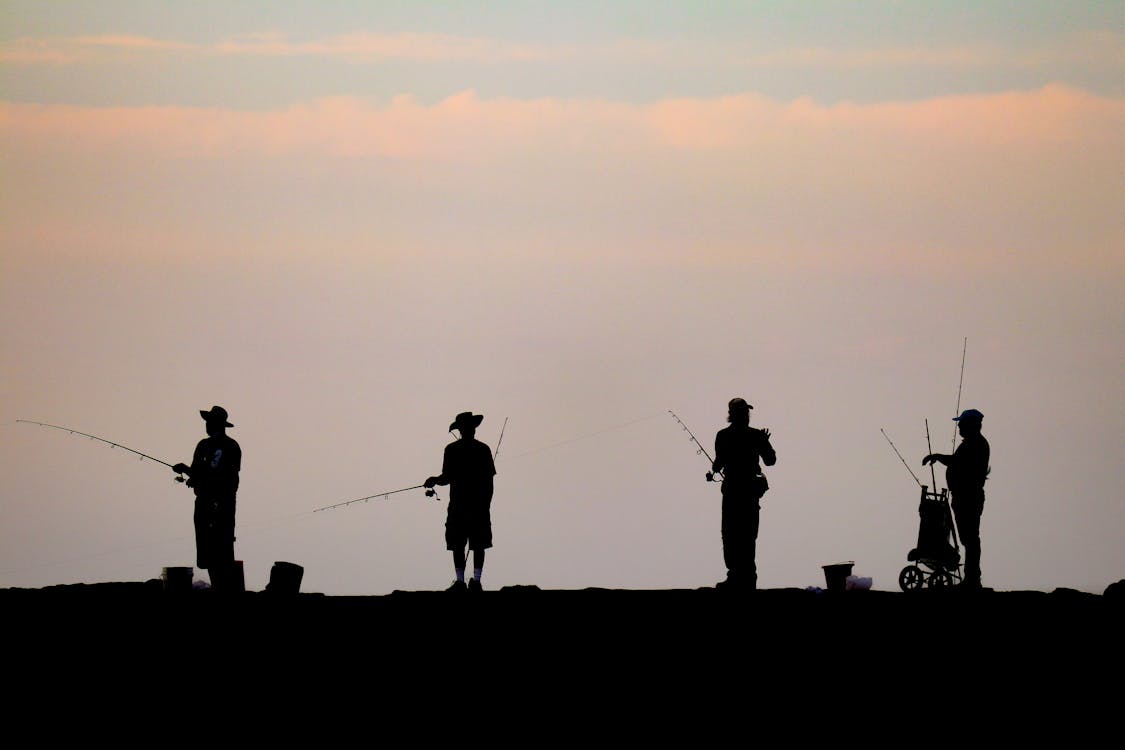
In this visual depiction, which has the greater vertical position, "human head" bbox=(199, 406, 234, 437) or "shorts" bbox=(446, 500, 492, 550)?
"human head" bbox=(199, 406, 234, 437)

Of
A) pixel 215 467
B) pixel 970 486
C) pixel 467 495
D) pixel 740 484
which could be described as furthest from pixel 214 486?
pixel 970 486

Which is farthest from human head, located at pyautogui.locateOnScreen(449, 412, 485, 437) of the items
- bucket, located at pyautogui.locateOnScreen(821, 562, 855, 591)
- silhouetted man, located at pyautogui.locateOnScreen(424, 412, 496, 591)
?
bucket, located at pyautogui.locateOnScreen(821, 562, 855, 591)

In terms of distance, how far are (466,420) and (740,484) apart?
2.87 meters

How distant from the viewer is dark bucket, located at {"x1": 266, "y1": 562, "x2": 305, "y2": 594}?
22.4 metres

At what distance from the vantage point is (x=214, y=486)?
22.0 meters

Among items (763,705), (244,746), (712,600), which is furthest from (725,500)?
(244,746)

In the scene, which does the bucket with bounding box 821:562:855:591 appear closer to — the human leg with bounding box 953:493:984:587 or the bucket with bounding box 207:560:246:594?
the human leg with bounding box 953:493:984:587

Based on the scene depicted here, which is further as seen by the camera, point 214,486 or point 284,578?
point 284,578

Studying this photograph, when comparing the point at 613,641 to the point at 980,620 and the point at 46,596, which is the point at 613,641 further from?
the point at 46,596

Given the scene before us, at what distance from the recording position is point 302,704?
17656mm

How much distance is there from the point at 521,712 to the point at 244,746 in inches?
84.6

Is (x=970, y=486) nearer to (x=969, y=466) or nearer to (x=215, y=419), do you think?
(x=969, y=466)

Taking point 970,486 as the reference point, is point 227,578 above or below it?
below

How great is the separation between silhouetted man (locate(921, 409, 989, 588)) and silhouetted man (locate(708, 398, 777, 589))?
6.13 ft
